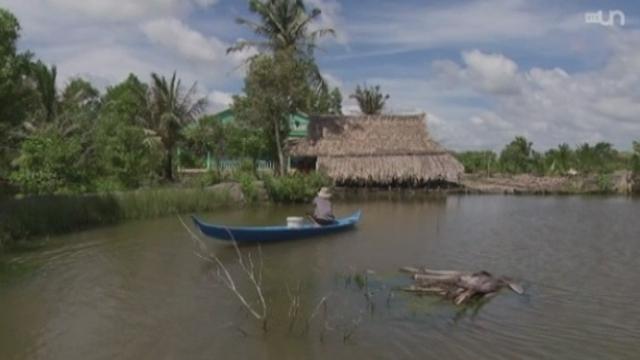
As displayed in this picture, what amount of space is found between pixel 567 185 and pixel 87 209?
25.1 metres

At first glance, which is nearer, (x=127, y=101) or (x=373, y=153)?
(x=373, y=153)

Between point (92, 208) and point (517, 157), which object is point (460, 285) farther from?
point (517, 157)

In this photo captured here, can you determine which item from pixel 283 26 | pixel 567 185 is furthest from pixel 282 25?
pixel 567 185

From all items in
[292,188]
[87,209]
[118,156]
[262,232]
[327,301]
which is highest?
[118,156]

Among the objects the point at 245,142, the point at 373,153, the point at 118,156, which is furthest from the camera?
the point at 373,153

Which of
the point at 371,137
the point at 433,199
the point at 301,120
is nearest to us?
the point at 433,199

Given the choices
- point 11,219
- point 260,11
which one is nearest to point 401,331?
point 11,219

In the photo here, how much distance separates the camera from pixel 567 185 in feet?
112

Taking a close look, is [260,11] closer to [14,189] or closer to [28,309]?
[14,189]

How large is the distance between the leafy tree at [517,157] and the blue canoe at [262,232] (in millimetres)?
28413

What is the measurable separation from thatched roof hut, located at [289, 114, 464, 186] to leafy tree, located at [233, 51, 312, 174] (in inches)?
89.9

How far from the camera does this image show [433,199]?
28.7m

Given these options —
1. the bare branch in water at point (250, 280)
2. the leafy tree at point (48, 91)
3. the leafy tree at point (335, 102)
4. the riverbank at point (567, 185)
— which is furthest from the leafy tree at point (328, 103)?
the bare branch in water at point (250, 280)

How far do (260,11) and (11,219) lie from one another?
58.8 ft
